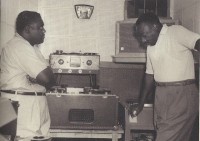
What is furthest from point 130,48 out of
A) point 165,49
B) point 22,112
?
point 22,112

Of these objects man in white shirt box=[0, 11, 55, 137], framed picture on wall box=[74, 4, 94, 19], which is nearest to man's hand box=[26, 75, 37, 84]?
man in white shirt box=[0, 11, 55, 137]

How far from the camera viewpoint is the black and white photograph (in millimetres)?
2059

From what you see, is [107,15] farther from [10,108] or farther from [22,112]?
[10,108]

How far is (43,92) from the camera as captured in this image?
2.18 m

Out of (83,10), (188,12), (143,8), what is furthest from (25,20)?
(143,8)

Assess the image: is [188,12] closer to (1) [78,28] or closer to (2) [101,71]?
(2) [101,71]

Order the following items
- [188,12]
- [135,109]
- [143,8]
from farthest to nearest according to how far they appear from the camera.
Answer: [143,8] < [188,12] < [135,109]

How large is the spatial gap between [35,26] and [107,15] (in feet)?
4.80

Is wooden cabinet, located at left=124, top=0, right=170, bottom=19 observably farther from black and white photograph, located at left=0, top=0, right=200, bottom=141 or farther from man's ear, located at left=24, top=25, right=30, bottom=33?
man's ear, located at left=24, top=25, right=30, bottom=33

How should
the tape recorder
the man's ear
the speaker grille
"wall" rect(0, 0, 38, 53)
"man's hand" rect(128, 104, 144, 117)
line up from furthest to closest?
the tape recorder
"wall" rect(0, 0, 38, 53)
the speaker grille
"man's hand" rect(128, 104, 144, 117)
the man's ear

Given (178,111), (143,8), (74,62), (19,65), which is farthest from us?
(143,8)

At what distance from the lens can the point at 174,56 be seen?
2166 millimetres

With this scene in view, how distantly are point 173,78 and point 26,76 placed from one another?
951mm

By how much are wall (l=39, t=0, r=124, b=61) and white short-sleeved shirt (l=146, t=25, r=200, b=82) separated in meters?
1.27
